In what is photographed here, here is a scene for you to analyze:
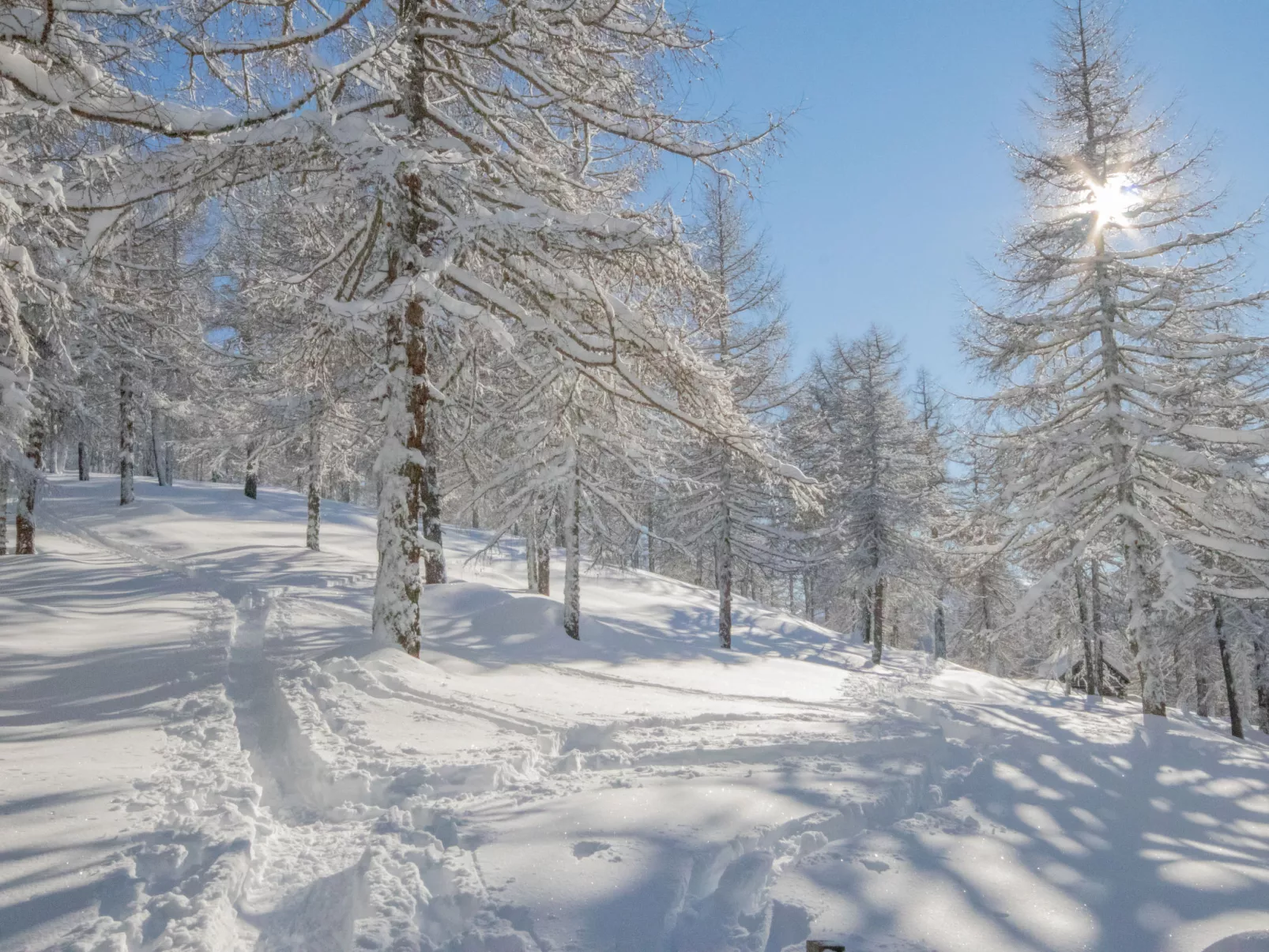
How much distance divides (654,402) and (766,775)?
315 cm

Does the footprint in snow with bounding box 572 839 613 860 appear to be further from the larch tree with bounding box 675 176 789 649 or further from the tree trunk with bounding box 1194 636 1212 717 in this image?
the tree trunk with bounding box 1194 636 1212 717

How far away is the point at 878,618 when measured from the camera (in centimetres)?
2109

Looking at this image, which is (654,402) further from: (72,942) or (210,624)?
(210,624)

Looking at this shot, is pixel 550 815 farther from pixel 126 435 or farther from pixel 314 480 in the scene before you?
pixel 126 435

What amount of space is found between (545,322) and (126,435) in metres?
22.5

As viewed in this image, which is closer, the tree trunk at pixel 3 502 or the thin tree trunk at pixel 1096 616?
the tree trunk at pixel 3 502

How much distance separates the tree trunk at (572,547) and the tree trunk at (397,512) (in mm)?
6283

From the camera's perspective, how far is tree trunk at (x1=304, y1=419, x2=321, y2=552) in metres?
16.1

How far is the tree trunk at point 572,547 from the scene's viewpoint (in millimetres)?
13227

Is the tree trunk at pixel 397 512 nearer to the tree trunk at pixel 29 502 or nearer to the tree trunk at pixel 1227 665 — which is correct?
the tree trunk at pixel 29 502

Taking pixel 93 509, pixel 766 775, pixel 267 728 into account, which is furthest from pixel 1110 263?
pixel 93 509

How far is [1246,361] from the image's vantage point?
9828 mm

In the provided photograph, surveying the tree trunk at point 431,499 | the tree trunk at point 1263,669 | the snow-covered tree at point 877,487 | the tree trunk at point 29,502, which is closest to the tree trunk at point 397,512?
the tree trunk at point 431,499

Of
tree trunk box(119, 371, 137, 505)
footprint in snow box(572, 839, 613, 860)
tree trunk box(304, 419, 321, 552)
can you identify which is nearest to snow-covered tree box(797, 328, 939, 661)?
tree trunk box(304, 419, 321, 552)
